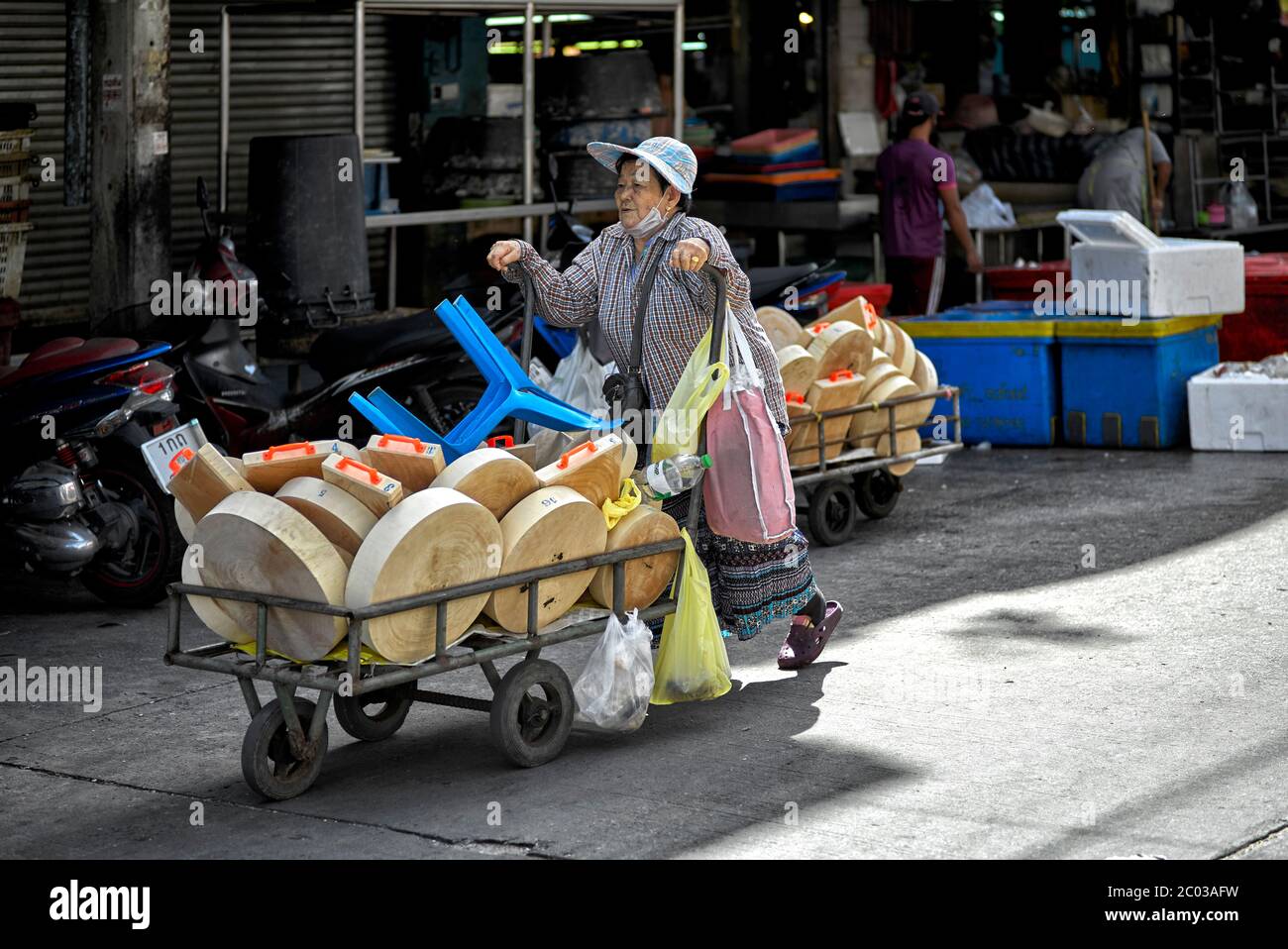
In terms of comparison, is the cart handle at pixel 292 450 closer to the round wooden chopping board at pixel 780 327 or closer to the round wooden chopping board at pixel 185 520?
the round wooden chopping board at pixel 185 520

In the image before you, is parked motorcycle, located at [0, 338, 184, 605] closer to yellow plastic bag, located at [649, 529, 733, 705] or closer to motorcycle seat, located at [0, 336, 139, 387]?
motorcycle seat, located at [0, 336, 139, 387]

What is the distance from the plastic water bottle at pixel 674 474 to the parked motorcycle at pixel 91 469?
252cm

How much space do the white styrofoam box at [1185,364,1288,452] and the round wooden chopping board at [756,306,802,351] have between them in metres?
3.11

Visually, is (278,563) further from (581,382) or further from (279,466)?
(581,382)

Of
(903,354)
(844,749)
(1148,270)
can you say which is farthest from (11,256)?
(1148,270)

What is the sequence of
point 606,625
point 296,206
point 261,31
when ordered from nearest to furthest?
1. point 606,625
2. point 296,206
3. point 261,31

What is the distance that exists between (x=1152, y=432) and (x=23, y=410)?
629 centimetres

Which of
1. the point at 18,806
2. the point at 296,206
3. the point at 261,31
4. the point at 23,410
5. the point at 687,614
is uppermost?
the point at 261,31

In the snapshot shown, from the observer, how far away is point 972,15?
16.9m

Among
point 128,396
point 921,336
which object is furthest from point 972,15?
point 128,396

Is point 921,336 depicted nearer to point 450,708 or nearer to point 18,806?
point 450,708

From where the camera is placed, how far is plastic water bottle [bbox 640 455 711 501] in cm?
571

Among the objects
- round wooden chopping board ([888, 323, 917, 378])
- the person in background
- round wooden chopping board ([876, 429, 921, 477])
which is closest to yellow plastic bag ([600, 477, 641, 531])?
round wooden chopping board ([876, 429, 921, 477])

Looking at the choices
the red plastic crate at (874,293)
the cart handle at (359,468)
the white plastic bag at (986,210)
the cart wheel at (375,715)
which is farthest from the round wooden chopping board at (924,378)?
the white plastic bag at (986,210)
